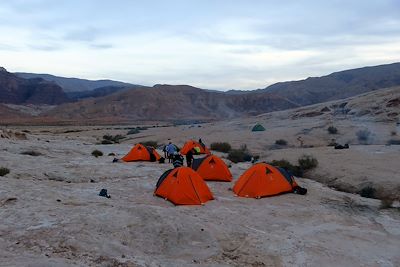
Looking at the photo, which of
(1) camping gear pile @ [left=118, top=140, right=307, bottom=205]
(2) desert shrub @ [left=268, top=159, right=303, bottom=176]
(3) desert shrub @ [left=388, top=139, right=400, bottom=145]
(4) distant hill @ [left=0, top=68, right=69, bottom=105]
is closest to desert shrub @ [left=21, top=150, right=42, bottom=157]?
(1) camping gear pile @ [left=118, top=140, right=307, bottom=205]

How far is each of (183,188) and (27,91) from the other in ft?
451

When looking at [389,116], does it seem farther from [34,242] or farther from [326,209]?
[34,242]

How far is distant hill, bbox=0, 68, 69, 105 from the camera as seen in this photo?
13225 cm

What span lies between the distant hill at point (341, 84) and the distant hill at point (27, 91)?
6610cm

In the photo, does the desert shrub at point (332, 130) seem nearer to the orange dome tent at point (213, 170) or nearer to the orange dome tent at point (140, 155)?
the orange dome tent at point (140, 155)

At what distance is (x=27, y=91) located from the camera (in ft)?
462

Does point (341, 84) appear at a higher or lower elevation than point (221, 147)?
higher

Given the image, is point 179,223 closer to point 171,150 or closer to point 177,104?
point 171,150

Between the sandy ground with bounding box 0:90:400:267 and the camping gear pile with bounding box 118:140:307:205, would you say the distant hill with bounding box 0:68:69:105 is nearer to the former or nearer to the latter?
the camping gear pile with bounding box 118:140:307:205

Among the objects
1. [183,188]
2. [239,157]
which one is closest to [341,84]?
[239,157]

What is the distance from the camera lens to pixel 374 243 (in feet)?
34.6

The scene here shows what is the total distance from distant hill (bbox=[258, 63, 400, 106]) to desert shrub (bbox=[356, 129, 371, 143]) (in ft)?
310

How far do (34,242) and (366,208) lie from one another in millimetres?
9190

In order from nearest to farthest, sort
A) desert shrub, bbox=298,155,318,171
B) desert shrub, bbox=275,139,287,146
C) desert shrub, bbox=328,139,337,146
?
desert shrub, bbox=298,155,318,171
desert shrub, bbox=328,139,337,146
desert shrub, bbox=275,139,287,146
